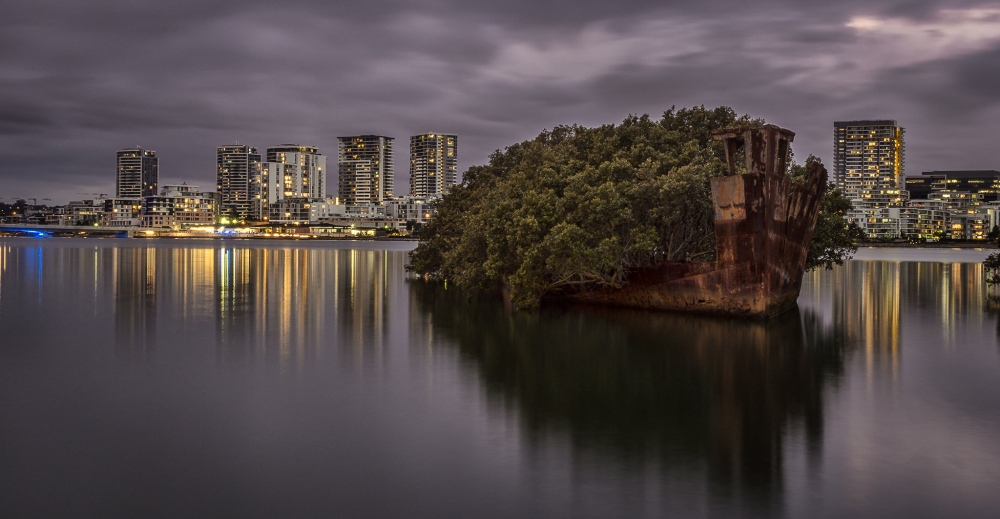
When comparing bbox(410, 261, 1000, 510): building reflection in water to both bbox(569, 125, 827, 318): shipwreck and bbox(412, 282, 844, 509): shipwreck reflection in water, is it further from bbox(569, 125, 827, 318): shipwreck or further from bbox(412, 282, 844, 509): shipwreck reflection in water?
bbox(569, 125, 827, 318): shipwreck

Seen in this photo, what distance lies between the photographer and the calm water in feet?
40.9

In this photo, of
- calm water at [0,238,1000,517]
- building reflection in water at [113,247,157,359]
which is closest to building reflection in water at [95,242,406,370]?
building reflection in water at [113,247,157,359]

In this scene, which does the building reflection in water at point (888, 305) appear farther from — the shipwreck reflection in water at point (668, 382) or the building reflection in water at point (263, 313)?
the building reflection in water at point (263, 313)

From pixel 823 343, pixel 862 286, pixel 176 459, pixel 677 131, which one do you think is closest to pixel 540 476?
pixel 176 459

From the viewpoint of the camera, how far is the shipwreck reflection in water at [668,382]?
14.9 meters

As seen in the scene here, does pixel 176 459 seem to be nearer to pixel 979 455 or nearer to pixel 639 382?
pixel 639 382

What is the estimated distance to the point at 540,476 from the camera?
13.4 meters

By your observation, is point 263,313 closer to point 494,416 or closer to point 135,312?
point 135,312

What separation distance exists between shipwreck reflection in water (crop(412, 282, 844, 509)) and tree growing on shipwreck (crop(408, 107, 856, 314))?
8.93 ft

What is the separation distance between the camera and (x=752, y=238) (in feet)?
102

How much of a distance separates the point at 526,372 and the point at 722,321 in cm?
1293

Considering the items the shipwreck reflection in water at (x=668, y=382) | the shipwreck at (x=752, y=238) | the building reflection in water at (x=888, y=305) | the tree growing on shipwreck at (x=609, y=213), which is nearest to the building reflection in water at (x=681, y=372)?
→ the shipwreck reflection in water at (x=668, y=382)

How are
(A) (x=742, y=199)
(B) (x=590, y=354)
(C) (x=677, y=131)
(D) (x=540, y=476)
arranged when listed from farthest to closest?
(C) (x=677, y=131) → (A) (x=742, y=199) → (B) (x=590, y=354) → (D) (x=540, y=476)

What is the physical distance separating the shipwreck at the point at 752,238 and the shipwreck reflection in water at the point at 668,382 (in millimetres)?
1059
